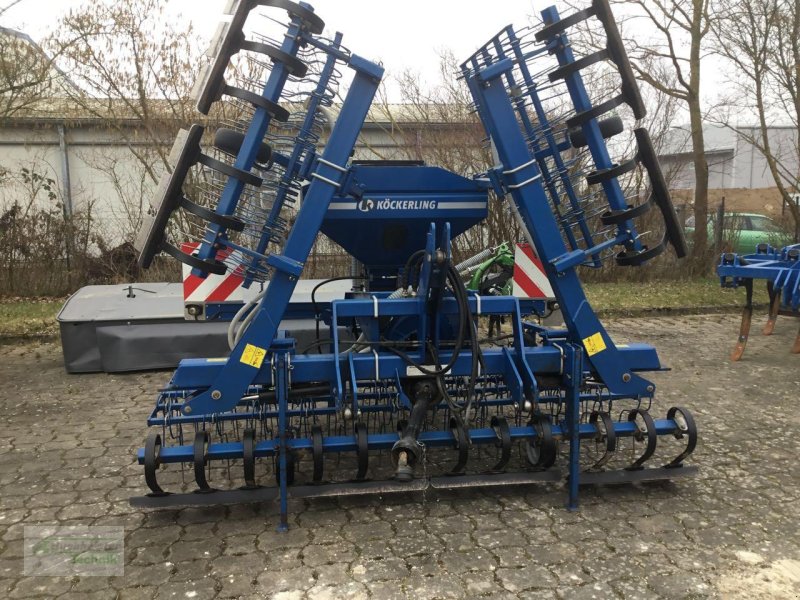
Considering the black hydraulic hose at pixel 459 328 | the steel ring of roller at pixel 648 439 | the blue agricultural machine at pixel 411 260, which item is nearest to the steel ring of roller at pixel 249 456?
the blue agricultural machine at pixel 411 260

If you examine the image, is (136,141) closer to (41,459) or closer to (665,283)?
(41,459)

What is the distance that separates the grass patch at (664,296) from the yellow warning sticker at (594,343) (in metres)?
6.22

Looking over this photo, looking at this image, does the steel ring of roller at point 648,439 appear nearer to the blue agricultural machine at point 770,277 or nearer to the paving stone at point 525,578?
the paving stone at point 525,578

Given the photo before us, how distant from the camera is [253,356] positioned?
353 cm

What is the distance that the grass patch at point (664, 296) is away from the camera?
33.2 ft

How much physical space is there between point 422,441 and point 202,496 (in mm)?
1177

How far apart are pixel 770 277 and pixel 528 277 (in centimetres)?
348

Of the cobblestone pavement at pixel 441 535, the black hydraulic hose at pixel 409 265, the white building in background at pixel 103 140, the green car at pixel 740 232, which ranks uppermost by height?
the white building in background at pixel 103 140

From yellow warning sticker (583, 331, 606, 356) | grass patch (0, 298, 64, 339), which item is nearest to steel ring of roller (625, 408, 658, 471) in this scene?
yellow warning sticker (583, 331, 606, 356)

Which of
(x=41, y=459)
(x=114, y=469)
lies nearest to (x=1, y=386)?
(x=41, y=459)

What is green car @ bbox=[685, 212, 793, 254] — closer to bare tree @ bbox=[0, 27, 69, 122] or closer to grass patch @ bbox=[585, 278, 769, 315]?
grass patch @ bbox=[585, 278, 769, 315]

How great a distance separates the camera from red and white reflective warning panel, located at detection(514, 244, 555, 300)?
5.09 metres

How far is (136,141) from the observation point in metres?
11.3

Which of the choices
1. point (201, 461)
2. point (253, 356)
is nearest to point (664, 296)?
point (253, 356)
